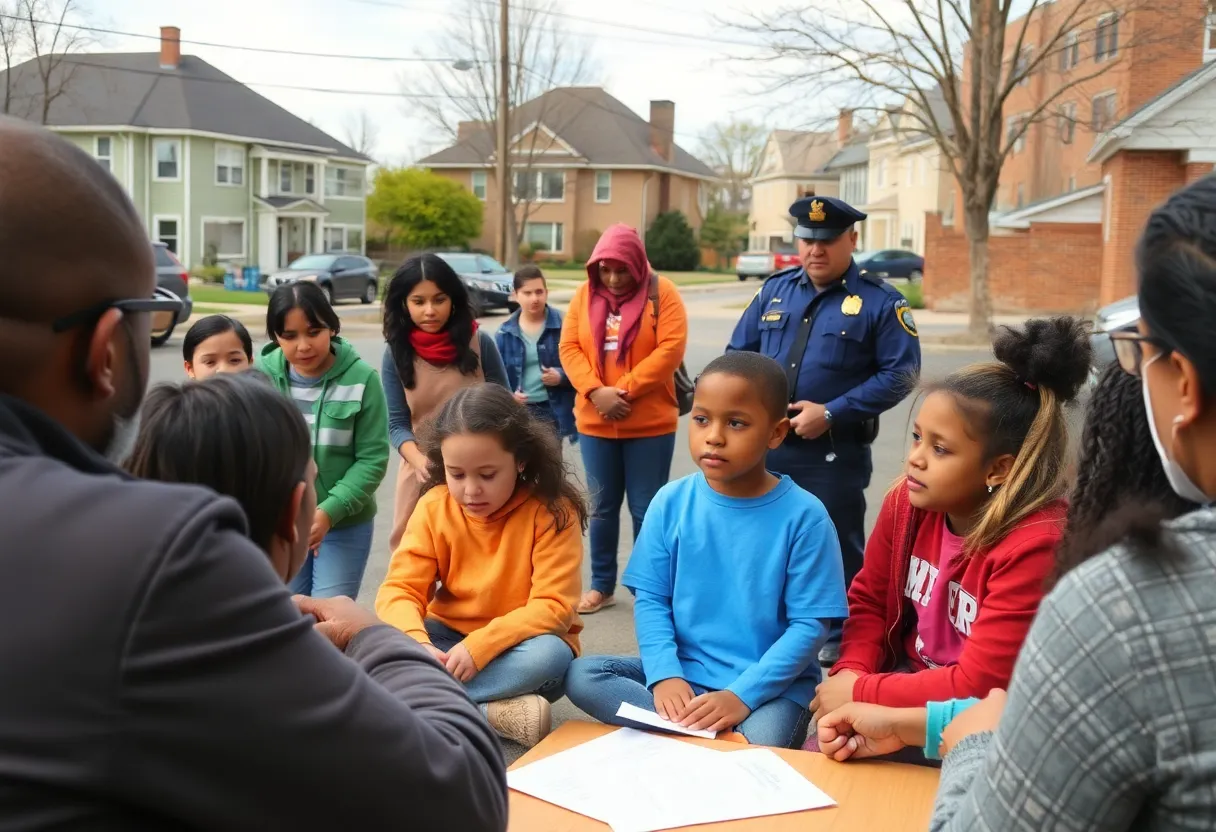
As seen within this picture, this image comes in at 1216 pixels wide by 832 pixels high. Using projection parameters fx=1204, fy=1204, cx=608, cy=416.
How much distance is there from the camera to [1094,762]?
1306 mm

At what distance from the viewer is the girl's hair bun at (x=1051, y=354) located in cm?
331

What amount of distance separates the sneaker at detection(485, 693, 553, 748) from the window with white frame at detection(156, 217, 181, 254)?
A: 45.8 m

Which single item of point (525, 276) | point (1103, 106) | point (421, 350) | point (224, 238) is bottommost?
point (421, 350)

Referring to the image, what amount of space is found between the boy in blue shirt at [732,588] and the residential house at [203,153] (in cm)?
4342

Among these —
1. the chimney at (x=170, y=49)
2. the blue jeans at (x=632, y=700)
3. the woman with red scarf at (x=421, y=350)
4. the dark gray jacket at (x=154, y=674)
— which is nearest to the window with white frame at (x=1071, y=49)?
the woman with red scarf at (x=421, y=350)

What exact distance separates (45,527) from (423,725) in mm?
491

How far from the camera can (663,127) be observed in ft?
217

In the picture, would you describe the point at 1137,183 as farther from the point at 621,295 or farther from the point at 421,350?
the point at 421,350

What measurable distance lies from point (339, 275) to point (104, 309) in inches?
1240

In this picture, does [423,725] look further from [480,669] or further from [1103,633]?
[480,669]

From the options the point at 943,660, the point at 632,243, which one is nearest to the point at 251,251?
the point at 632,243

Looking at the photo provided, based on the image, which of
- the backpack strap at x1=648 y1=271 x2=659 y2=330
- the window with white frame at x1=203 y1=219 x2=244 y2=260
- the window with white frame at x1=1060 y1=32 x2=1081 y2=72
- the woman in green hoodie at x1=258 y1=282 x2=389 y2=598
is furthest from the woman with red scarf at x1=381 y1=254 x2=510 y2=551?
the window with white frame at x1=203 y1=219 x2=244 y2=260

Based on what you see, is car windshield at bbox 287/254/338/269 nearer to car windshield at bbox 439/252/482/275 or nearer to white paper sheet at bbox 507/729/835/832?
car windshield at bbox 439/252/482/275

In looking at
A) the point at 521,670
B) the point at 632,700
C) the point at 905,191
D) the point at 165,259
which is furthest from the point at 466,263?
the point at 905,191
